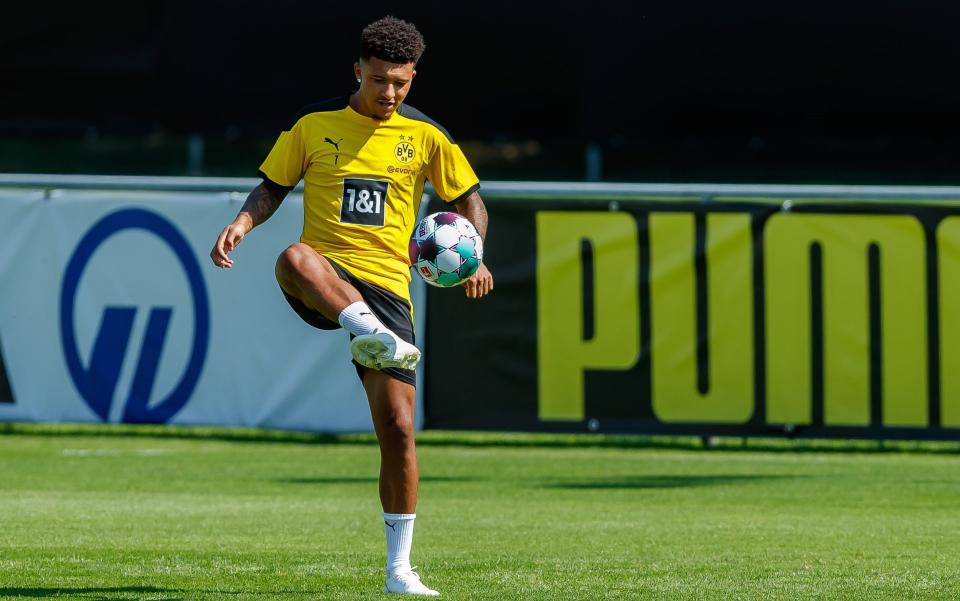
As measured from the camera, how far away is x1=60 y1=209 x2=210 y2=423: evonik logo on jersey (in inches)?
515

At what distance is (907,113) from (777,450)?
7805 mm

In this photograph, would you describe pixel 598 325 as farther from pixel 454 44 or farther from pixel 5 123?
pixel 5 123

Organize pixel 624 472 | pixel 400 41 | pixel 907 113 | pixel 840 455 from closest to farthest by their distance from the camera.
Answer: pixel 400 41 → pixel 624 472 → pixel 840 455 → pixel 907 113

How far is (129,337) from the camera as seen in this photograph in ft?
43.2

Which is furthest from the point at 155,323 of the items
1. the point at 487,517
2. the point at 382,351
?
the point at 382,351

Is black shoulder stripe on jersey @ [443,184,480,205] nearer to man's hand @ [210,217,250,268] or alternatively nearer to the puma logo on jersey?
the puma logo on jersey

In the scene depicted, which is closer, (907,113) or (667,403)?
(667,403)

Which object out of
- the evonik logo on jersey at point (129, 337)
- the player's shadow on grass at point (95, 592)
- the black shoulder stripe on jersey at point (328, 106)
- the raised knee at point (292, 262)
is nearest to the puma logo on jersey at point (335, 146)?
the black shoulder stripe on jersey at point (328, 106)

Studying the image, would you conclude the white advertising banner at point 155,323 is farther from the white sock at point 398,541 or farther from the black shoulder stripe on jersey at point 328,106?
the white sock at point 398,541

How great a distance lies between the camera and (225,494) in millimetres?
10641

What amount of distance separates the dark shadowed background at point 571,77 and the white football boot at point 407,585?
13.2 meters

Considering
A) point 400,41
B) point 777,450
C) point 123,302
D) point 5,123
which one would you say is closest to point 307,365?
point 123,302

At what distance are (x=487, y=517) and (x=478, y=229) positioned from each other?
2737mm

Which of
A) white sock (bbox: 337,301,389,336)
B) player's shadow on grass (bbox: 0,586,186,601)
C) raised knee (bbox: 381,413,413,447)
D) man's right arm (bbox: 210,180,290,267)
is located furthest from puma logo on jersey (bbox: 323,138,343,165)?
player's shadow on grass (bbox: 0,586,186,601)
